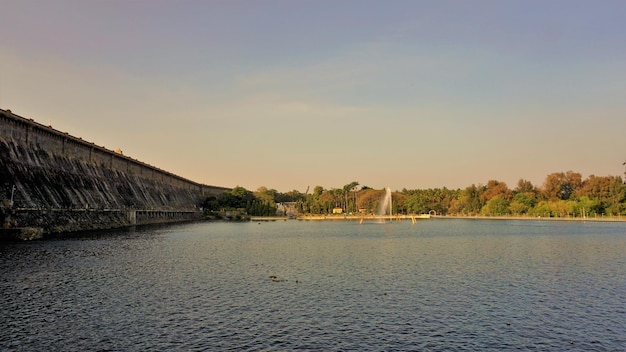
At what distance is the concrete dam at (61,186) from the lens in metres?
60.0

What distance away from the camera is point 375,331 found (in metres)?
20.8

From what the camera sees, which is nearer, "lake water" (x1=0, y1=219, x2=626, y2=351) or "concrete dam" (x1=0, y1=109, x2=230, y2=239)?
"lake water" (x1=0, y1=219, x2=626, y2=351)

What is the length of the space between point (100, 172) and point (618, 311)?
336 ft

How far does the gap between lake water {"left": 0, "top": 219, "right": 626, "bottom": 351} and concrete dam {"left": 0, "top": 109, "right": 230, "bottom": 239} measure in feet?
54.3

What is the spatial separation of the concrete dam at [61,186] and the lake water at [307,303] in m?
16.5

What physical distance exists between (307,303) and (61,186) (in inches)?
2579

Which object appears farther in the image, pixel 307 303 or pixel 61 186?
pixel 61 186

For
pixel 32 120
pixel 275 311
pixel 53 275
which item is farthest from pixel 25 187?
pixel 275 311

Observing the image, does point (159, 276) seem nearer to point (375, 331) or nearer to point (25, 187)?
point (375, 331)

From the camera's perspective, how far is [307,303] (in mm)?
26250

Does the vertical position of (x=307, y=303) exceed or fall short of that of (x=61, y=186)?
it falls short

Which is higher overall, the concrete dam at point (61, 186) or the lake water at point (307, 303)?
the concrete dam at point (61, 186)

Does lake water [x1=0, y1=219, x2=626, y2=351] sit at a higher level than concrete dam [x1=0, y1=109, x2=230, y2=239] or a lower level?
lower

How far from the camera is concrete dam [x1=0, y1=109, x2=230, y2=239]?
60.0 m
